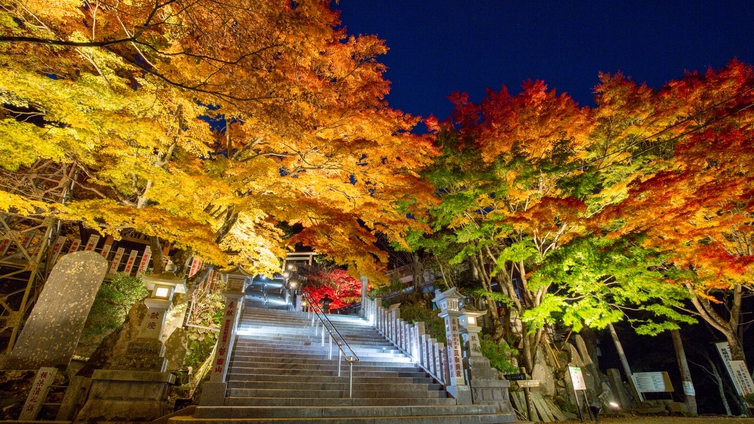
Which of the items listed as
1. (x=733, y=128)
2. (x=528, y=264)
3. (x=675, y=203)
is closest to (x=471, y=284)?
(x=528, y=264)

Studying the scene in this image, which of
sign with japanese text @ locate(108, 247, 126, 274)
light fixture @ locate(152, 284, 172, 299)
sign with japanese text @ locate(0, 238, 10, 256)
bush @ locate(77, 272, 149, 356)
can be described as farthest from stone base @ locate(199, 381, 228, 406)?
sign with japanese text @ locate(0, 238, 10, 256)

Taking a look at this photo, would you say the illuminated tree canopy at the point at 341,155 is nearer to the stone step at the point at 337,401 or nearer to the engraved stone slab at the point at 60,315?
the engraved stone slab at the point at 60,315

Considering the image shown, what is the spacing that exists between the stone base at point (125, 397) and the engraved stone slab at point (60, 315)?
5397mm

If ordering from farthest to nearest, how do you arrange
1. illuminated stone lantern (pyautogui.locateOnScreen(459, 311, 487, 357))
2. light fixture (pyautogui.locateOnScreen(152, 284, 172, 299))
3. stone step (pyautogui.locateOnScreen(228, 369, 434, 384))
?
1. illuminated stone lantern (pyautogui.locateOnScreen(459, 311, 487, 357))
2. stone step (pyautogui.locateOnScreen(228, 369, 434, 384))
3. light fixture (pyautogui.locateOnScreen(152, 284, 172, 299))

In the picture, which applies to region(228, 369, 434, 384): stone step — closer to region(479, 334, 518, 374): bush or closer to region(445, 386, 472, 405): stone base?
region(445, 386, 472, 405): stone base

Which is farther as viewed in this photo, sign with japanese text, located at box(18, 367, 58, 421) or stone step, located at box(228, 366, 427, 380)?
stone step, located at box(228, 366, 427, 380)

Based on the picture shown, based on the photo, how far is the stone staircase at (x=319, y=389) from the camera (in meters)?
6.75

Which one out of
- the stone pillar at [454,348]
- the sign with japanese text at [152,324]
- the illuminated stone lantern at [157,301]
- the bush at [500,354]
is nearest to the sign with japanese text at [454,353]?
the stone pillar at [454,348]

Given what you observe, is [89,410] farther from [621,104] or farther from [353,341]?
[621,104]

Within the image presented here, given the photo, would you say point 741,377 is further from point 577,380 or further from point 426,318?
point 426,318

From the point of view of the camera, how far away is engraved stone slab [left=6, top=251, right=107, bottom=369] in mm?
9734

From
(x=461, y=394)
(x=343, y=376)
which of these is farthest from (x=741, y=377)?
(x=343, y=376)

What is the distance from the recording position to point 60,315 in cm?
1045

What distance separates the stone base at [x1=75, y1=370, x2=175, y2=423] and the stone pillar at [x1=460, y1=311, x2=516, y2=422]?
24.0 ft
